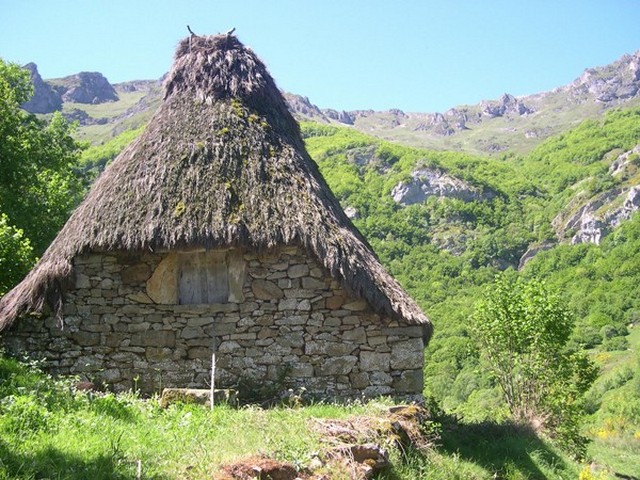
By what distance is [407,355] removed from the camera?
8141 millimetres

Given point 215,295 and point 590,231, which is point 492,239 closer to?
point 590,231

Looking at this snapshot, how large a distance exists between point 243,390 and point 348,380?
4.58ft

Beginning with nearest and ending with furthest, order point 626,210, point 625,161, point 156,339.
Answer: point 156,339, point 626,210, point 625,161

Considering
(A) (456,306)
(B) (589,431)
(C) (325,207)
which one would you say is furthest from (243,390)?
(A) (456,306)

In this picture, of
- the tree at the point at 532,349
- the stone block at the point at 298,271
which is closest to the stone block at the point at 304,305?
the stone block at the point at 298,271

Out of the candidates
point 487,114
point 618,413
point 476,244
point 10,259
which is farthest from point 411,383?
point 487,114

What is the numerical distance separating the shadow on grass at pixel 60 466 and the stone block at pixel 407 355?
4.46 meters

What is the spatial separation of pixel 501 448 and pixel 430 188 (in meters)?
53.7

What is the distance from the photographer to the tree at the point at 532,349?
13180mm

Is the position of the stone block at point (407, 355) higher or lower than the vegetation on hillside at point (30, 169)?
lower

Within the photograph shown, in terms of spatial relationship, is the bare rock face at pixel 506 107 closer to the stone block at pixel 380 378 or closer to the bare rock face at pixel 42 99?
the bare rock face at pixel 42 99

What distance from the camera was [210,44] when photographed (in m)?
10.4

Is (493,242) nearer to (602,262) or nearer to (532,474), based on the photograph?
(602,262)

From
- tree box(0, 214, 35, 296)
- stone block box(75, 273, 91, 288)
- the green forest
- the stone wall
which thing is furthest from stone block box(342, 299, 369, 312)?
tree box(0, 214, 35, 296)
